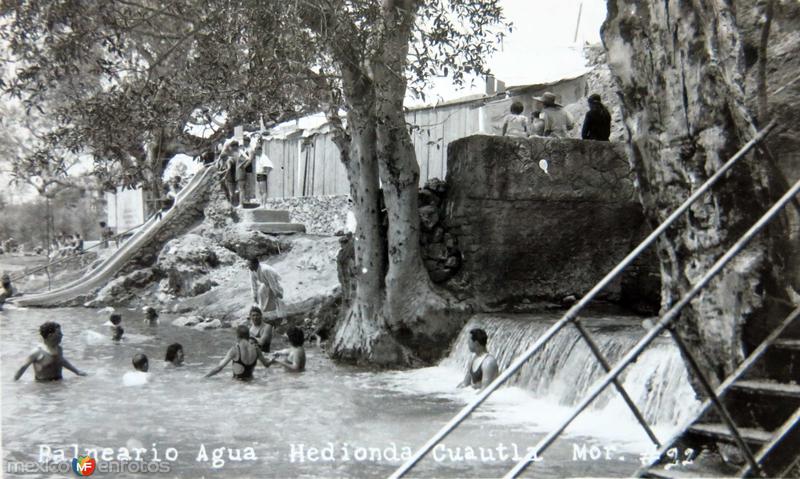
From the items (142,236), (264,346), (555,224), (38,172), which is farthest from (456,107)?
(142,236)

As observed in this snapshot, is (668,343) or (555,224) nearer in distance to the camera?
(668,343)

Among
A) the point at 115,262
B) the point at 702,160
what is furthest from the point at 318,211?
the point at 702,160

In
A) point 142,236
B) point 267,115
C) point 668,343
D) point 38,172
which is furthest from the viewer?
point 142,236

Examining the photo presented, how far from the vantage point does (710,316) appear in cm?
430

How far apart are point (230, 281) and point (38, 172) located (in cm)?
727

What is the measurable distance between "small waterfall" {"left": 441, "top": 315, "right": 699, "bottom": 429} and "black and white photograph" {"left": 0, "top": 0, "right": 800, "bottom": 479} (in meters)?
0.03

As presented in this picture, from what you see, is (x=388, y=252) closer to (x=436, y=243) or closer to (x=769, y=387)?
(x=436, y=243)

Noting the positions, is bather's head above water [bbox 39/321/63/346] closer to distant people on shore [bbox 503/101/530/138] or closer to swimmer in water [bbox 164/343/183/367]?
swimmer in water [bbox 164/343/183/367]

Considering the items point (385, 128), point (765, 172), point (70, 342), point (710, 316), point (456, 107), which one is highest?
point (456, 107)

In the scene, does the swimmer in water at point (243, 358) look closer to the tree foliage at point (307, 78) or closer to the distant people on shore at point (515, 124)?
the tree foliage at point (307, 78)

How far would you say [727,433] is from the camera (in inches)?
137

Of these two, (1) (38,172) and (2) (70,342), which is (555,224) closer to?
(1) (38,172)

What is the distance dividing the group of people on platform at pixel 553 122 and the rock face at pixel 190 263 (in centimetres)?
800

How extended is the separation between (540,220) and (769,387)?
722 cm
